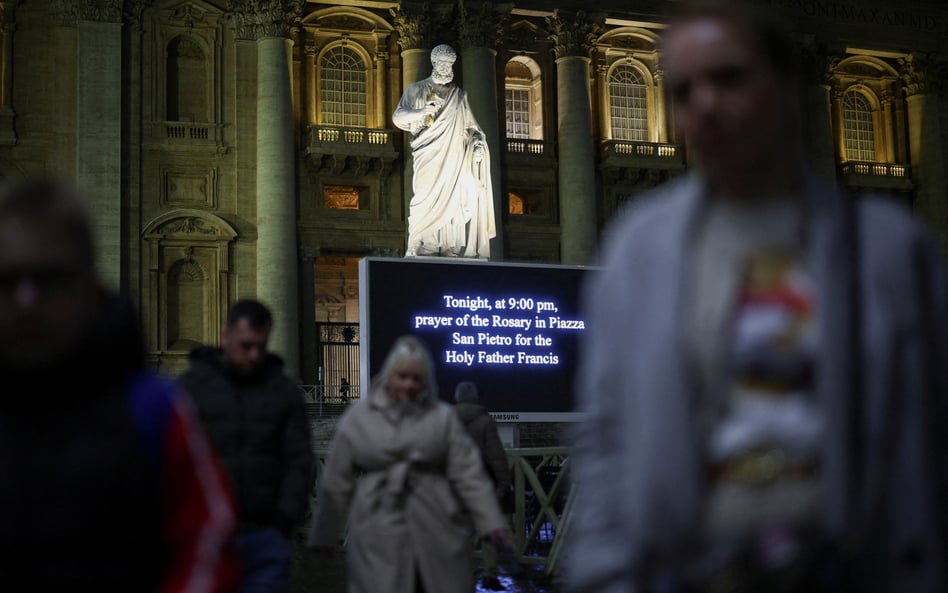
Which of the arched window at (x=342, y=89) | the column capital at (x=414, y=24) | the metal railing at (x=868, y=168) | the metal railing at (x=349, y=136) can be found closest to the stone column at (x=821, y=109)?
the metal railing at (x=868, y=168)

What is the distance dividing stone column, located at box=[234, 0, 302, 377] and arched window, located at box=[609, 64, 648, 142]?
8.68 metres

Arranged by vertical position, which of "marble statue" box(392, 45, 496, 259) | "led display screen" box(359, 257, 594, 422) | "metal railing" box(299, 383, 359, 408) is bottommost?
"metal railing" box(299, 383, 359, 408)

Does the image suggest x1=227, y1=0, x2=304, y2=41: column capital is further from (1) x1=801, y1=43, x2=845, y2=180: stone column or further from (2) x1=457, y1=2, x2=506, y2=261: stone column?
(1) x1=801, y1=43, x2=845, y2=180: stone column

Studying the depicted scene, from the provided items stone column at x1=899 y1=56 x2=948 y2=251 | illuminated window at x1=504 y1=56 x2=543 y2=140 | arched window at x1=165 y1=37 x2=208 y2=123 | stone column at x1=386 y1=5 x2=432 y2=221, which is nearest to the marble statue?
stone column at x1=386 y1=5 x2=432 y2=221

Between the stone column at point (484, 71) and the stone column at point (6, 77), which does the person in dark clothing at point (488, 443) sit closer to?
the stone column at point (484, 71)

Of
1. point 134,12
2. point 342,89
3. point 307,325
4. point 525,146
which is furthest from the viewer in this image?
point 525,146

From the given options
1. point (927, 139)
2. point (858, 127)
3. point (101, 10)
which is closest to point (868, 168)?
point (858, 127)

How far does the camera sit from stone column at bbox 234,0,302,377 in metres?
29.7

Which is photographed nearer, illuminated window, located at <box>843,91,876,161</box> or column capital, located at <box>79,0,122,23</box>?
column capital, located at <box>79,0,122,23</box>

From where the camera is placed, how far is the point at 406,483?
6332 mm

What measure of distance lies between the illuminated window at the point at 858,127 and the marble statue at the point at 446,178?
2073 centimetres

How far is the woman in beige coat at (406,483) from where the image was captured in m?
6.25

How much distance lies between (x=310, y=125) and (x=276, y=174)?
6.31ft

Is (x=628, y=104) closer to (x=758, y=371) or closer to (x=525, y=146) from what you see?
(x=525, y=146)
